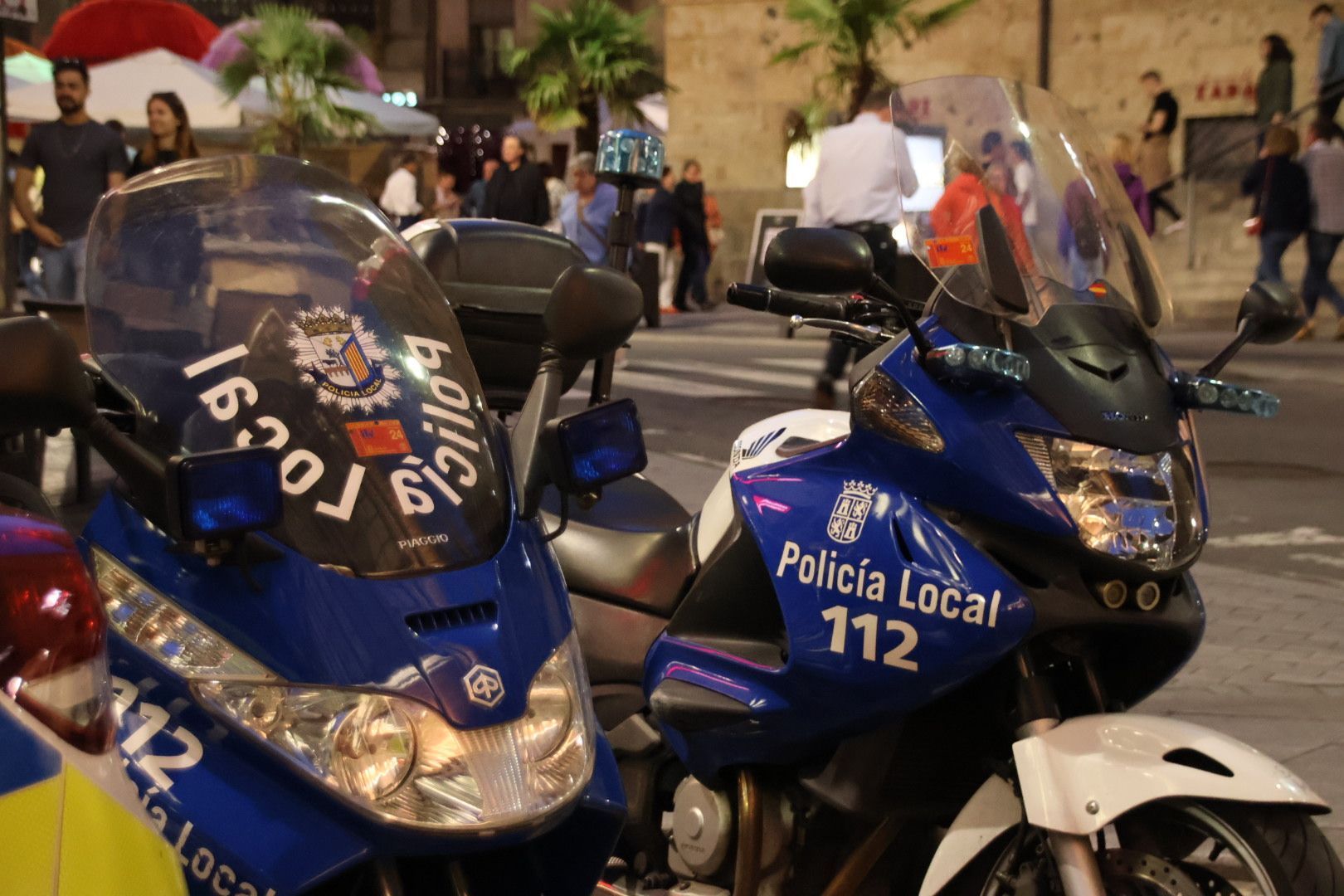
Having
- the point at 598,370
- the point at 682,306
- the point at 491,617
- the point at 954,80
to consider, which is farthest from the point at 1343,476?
the point at 682,306

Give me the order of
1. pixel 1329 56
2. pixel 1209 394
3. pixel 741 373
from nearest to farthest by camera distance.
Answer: pixel 1209 394
pixel 741 373
pixel 1329 56

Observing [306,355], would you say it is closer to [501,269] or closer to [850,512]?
[850,512]

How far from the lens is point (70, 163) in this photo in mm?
11125

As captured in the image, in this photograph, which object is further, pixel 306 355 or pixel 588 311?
pixel 588 311

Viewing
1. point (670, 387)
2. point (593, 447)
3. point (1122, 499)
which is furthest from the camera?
point (670, 387)

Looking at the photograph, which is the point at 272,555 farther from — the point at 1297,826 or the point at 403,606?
the point at 1297,826

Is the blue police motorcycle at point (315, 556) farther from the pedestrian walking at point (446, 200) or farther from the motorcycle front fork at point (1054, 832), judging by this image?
the pedestrian walking at point (446, 200)

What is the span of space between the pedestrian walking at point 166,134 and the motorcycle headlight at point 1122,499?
8.53 meters

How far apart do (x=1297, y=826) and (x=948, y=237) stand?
114cm

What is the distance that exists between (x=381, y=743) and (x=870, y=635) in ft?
3.54

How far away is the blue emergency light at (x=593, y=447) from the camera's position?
9.23 feet

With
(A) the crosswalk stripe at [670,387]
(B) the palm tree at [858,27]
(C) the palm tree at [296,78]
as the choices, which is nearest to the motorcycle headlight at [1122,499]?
(A) the crosswalk stripe at [670,387]

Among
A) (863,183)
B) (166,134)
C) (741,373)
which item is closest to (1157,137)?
(741,373)

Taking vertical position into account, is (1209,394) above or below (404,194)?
above
